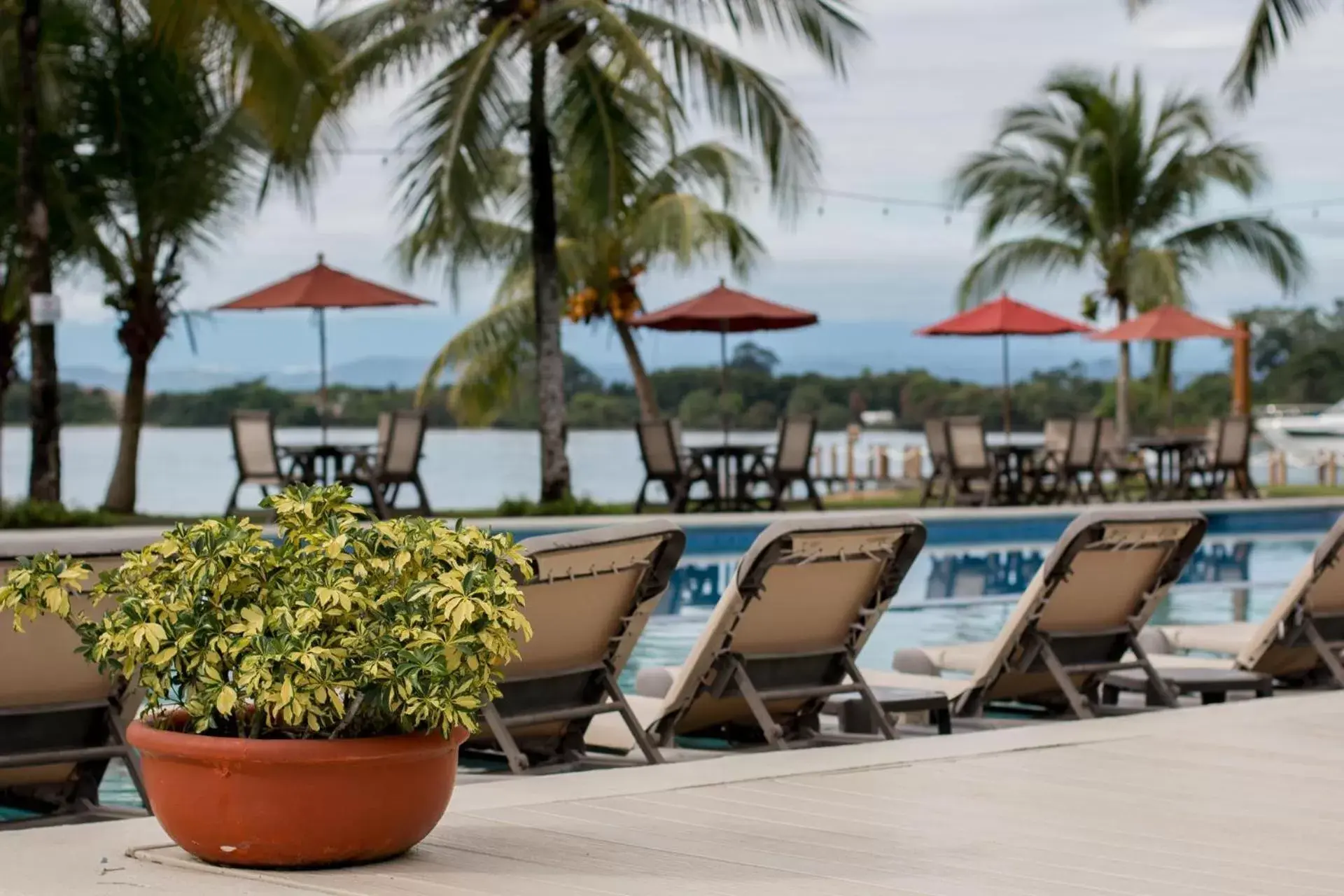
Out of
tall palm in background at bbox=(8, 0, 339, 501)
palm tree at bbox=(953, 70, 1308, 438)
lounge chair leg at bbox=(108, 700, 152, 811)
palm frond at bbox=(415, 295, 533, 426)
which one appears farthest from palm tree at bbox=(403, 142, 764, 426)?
lounge chair leg at bbox=(108, 700, 152, 811)

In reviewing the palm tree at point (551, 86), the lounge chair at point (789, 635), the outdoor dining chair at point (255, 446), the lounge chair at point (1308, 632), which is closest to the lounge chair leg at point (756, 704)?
the lounge chair at point (789, 635)

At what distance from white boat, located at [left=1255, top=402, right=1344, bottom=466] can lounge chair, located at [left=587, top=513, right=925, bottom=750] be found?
21941 mm

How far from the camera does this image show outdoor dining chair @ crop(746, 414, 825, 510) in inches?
670

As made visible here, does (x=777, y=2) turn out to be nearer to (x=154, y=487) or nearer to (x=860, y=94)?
(x=154, y=487)

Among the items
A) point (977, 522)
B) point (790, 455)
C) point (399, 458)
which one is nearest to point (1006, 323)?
point (790, 455)

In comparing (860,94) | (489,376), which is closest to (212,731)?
(489,376)

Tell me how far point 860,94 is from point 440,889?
120 ft

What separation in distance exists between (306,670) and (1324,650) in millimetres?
3942

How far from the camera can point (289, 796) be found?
2.86 meters

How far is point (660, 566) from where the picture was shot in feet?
14.9

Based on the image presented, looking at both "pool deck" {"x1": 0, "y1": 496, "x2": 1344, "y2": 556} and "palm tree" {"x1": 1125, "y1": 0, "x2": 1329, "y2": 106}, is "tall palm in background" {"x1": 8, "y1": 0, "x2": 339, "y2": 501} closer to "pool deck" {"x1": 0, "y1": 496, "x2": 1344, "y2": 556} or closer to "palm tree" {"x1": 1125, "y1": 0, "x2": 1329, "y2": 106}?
"pool deck" {"x1": 0, "y1": 496, "x2": 1344, "y2": 556}

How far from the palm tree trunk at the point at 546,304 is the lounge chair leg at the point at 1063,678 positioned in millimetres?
11118

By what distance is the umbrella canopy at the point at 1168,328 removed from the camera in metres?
20.1

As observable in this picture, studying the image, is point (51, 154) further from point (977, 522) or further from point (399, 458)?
point (977, 522)
